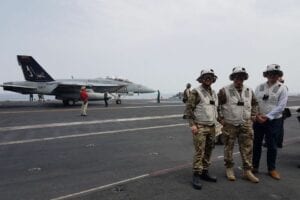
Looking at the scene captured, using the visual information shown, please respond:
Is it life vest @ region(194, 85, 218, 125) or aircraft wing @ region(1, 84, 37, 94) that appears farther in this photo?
aircraft wing @ region(1, 84, 37, 94)

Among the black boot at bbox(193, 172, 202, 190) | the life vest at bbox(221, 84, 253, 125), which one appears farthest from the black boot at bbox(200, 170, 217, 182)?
the life vest at bbox(221, 84, 253, 125)

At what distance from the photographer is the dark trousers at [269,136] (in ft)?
22.5

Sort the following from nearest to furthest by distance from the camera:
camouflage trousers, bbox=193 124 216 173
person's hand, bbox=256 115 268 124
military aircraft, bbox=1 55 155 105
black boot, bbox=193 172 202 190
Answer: black boot, bbox=193 172 202 190 → camouflage trousers, bbox=193 124 216 173 → person's hand, bbox=256 115 268 124 → military aircraft, bbox=1 55 155 105

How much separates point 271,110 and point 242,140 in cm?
85

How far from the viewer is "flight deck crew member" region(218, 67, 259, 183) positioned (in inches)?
256

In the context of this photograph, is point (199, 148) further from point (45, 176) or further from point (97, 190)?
point (45, 176)

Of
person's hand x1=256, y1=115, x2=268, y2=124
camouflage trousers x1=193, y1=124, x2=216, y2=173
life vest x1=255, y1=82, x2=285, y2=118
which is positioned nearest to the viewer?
camouflage trousers x1=193, y1=124, x2=216, y2=173

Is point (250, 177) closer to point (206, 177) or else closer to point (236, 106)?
point (206, 177)

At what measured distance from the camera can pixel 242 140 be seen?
666 cm

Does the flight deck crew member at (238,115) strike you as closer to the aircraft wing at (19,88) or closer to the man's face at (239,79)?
the man's face at (239,79)

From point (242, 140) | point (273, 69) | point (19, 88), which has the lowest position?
point (242, 140)

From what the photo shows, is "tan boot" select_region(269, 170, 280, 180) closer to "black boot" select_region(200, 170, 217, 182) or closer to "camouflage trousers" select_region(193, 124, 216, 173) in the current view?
"black boot" select_region(200, 170, 217, 182)

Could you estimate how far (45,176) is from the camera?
7164 millimetres

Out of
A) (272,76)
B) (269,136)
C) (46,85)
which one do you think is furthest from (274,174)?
(46,85)
